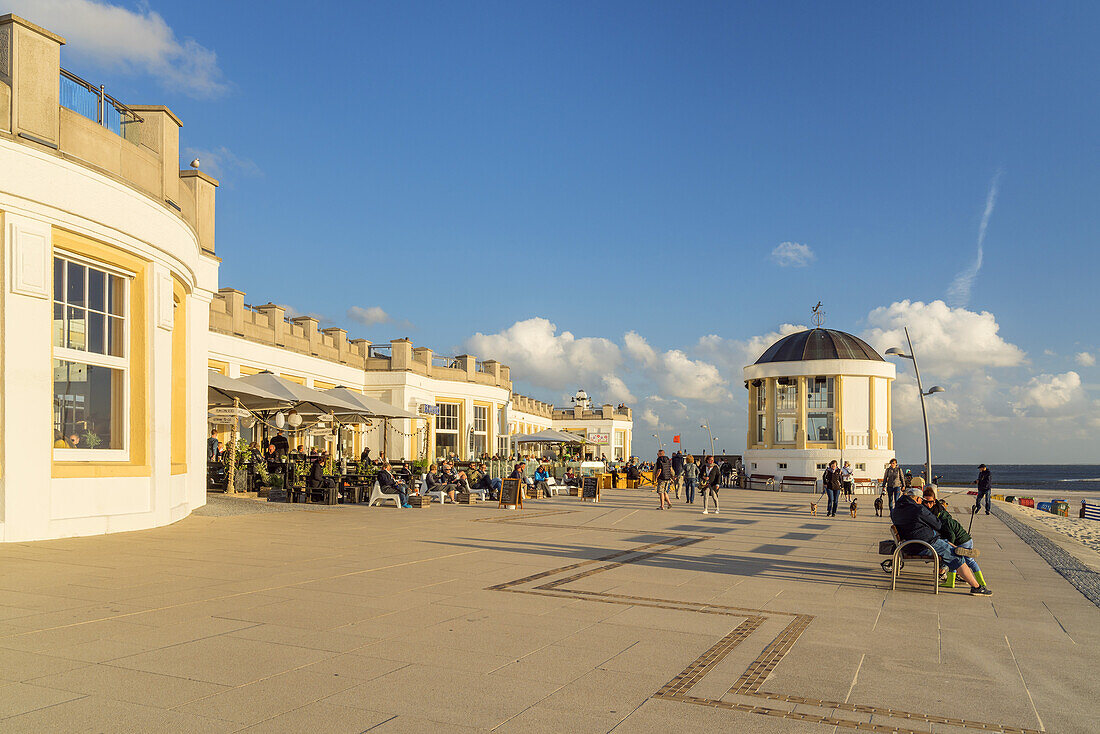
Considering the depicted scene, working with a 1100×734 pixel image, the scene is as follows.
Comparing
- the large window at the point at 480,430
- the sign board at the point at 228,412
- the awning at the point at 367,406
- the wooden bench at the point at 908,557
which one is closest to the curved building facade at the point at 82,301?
the sign board at the point at 228,412

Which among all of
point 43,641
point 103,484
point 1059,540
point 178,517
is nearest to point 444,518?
point 178,517

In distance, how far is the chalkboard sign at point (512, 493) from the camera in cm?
2114

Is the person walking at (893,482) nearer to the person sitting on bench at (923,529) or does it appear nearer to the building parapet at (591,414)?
the person sitting on bench at (923,529)

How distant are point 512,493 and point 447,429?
20912 millimetres

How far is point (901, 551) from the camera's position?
9.52 meters

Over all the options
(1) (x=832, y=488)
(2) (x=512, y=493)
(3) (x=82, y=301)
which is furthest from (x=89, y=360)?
(1) (x=832, y=488)

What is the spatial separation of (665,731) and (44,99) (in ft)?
39.2

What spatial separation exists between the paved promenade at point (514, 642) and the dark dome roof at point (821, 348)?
94.3 feet

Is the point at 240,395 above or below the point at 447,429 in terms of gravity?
above

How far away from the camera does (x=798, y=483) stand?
3803cm

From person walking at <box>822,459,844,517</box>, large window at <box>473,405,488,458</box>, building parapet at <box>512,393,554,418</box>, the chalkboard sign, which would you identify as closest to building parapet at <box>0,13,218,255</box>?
the chalkboard sign

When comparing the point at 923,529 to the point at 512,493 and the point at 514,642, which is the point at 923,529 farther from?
the point at 512,493

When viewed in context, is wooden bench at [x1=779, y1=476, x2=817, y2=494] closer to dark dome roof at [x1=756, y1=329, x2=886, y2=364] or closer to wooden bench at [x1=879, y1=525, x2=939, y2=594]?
dark dome roof at [x1=756, y1=329, x2=886, y2=364]

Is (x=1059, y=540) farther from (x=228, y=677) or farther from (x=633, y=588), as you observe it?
(x=228, y=677)
